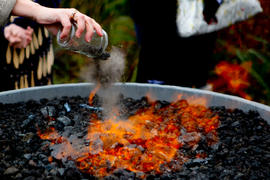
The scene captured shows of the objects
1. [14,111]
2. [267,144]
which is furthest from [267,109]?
[14,111]

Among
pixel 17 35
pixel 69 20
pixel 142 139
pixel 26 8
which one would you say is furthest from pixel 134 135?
pixel 17 35

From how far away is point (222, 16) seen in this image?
7.62ft

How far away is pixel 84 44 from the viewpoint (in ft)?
4.99

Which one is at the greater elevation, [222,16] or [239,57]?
[222,16]

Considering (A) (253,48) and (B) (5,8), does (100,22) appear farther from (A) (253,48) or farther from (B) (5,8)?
(B) (5,8)

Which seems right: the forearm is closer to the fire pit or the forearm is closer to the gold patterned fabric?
the fire pit

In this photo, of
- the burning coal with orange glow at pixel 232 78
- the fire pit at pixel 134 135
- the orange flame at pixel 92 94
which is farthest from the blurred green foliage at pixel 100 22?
the fire pit at pixel 134 135

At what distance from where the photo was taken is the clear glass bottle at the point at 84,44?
4.80 ft

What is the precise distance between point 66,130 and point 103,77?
1.46 ft

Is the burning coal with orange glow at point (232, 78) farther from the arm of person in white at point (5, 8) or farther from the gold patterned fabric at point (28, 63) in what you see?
the arm of person in white at point (5, 8)

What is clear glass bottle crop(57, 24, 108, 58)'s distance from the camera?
57.6 inches

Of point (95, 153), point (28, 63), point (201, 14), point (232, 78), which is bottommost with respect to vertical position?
point (95, 153)

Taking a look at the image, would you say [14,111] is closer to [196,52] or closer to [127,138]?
[127,138]

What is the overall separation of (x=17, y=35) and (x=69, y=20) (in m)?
1.15
